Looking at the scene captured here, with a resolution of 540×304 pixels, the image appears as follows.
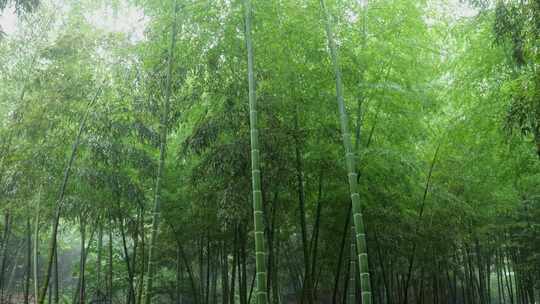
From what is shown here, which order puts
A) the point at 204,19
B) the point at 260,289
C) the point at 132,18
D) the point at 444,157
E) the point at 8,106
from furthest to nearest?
the point at 8,106
the point at 444,157
the point at 132,18
the point at 204,19
the point at 260,289

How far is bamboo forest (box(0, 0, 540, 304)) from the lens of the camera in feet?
16.6

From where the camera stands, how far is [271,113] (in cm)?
526

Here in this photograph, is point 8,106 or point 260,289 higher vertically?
point 8,106

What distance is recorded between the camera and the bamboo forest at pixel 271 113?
5.06 m

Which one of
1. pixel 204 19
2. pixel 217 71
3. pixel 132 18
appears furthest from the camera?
pixel 132 18

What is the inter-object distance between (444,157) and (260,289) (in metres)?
5.41

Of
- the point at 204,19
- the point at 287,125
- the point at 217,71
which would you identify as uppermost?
the point at 204,19

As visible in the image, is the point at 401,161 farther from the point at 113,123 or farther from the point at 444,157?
the point at 113,123

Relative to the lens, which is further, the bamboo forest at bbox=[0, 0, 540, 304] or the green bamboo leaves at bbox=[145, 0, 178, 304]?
the bamboo forest at bbox=[0, 0, 540, 304]

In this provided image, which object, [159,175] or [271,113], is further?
[271,113]

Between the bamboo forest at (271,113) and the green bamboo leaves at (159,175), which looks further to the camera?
the bamboo forest at (271,113)

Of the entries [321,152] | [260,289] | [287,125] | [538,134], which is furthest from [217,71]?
→ [538,134]

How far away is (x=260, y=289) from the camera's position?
3.43 metres

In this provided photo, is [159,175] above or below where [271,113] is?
below
